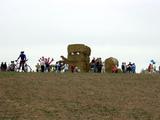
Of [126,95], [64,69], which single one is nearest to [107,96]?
[126,95]

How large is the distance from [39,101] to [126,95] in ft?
18.0

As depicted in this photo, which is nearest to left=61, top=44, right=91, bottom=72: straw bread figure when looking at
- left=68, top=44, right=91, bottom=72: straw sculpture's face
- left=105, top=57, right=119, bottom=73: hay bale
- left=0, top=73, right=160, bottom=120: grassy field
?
left=68, top=44, right=91, bottom=72: straw sculpture's face

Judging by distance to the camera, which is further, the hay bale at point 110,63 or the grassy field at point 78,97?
the hay bale at point 110,63

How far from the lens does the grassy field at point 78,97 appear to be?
2952cm

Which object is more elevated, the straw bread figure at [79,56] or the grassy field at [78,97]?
the straw bread figure at [79,56]

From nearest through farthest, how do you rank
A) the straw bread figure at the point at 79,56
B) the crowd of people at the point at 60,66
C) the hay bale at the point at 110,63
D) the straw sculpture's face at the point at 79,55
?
the crowd of people at the point at 60,66 < the straw bread figure at the point at 79,56 < the straw sculpture's face at the point at 79,55 < the hay bale at the point at 110,63

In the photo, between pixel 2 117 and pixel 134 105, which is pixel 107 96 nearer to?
pixel 134 105

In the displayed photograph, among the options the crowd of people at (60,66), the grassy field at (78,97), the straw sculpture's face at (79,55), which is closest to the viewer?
the grassy field at (78,97)

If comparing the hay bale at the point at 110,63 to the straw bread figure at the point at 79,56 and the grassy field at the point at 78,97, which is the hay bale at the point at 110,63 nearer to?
the straw bread figure at the point at 79,56

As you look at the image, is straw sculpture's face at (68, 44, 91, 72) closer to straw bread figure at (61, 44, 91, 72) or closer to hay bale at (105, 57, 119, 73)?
straw bread figure at (61, 44, 91, 72)

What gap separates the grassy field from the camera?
29.5 m

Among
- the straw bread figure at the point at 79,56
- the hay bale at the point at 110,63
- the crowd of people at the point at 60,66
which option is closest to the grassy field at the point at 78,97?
the crowd of people at the point at 60,66

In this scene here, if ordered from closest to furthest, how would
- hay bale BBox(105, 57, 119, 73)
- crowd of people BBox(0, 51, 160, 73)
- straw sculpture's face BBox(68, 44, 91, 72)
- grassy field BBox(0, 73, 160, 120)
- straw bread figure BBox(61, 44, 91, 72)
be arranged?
grassy field BBox(0, 73, 160, 120) < crowd of people BBox(0, 51, 160, 73) < straw bread figure BBox(61, 44, 91, 72) < straw sculpture's face BBox(68, 44, 91, 72) < hay bale BBox(105, 57, 119, 73)

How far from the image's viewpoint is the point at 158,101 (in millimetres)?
33469
